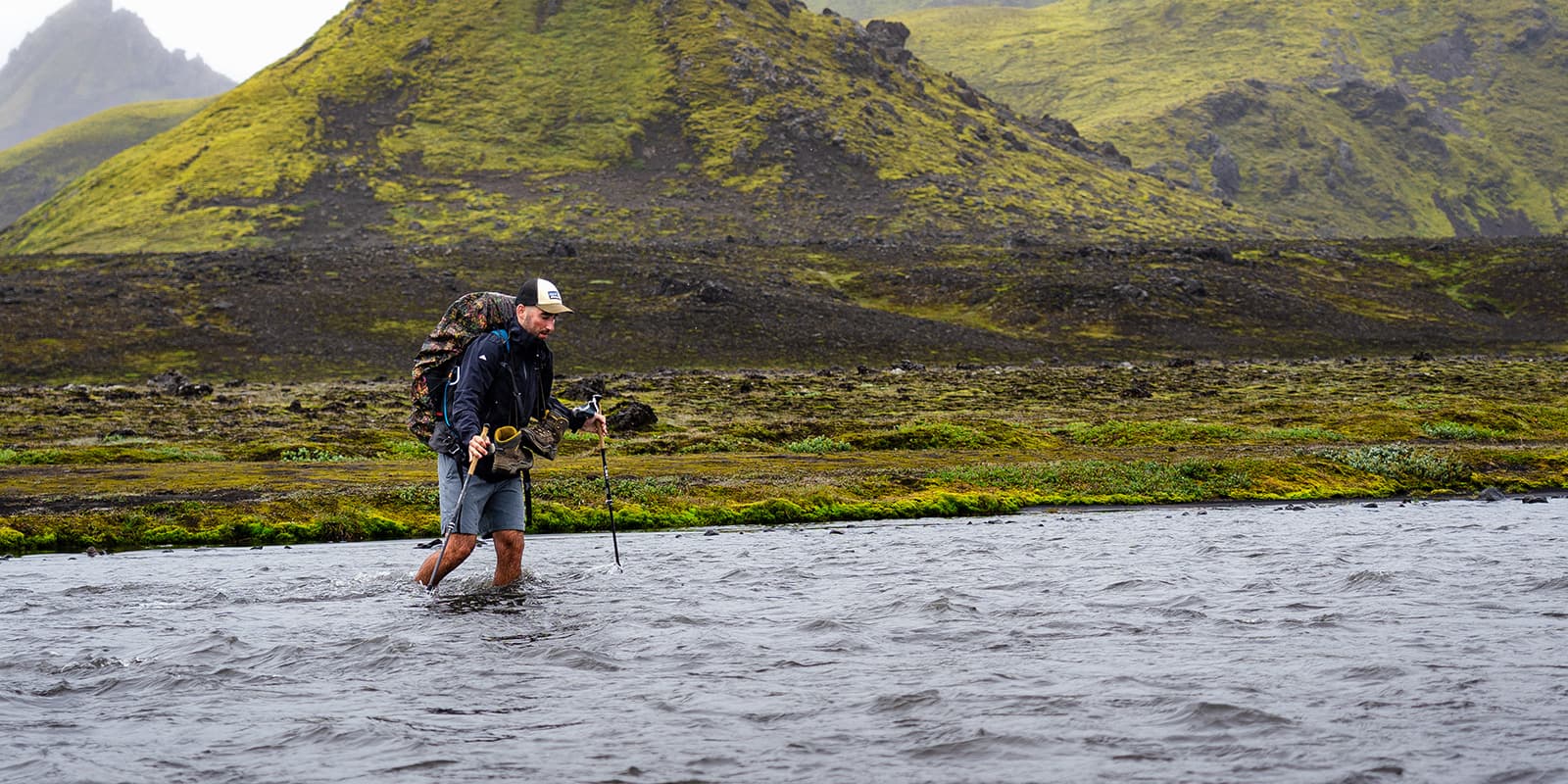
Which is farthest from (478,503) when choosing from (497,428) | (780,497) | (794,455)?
(794,455)

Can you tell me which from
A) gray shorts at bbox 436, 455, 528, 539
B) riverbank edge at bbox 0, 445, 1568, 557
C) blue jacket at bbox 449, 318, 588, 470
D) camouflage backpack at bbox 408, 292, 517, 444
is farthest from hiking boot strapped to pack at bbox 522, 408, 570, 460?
riverbank edge at bbox 0, 445, 1568, 557

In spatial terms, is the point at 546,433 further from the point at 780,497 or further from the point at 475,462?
the point at 780,497

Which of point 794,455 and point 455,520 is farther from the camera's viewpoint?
point 794,455

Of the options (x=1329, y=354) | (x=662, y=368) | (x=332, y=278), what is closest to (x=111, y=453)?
(x=662, y=368)

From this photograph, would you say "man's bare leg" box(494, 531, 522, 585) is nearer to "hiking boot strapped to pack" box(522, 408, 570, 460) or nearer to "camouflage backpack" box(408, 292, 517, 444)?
"hiking boot strapped to pack" box(522, 408, 570, 460)

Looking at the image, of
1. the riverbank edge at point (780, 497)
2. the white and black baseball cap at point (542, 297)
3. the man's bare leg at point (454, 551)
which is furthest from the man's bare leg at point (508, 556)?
the riverbank edge at point (780, 497)

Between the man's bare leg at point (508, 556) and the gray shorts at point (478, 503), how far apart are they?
0.13 metres

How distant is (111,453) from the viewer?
123 ft

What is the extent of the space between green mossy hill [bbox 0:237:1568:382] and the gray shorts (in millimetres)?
75034

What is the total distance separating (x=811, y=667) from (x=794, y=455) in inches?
992

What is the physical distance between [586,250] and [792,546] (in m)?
116

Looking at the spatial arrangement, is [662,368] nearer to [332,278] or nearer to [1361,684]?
[332,278]

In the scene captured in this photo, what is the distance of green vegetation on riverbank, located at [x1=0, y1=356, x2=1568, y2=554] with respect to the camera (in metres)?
26.2

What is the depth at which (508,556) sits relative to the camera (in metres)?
17.3
